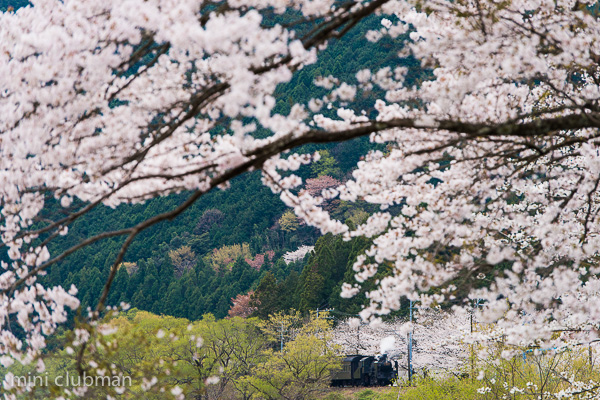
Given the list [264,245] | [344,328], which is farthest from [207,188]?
[264,245]

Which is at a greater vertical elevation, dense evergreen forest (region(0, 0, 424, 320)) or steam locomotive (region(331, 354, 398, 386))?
dense evergreen forest (region(0, 0, 424, 320))

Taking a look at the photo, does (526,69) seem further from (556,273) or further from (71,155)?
(71,155)

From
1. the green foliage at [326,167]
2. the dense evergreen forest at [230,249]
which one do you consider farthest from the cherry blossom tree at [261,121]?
the green foliage at [326,167]

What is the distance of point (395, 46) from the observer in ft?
14.2

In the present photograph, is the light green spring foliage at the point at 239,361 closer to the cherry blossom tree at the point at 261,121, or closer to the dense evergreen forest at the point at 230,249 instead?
the dense evergreen forest at the point at 230,249

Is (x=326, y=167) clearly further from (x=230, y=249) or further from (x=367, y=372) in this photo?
(x=367, y=372)

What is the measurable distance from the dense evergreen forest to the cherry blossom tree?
2792cm

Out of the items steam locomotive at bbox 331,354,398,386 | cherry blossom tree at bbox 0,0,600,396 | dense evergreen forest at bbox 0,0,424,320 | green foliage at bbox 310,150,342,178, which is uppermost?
green foliage at bbox 310,150,342,178

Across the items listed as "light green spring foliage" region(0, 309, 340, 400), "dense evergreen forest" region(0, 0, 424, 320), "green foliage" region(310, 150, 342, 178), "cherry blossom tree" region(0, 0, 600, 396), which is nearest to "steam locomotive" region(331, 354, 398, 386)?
"light green spring foliage" region(0, 309, 340, 400)

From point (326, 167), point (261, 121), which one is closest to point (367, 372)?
point (261, 121)

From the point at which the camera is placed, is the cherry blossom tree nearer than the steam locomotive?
Yes

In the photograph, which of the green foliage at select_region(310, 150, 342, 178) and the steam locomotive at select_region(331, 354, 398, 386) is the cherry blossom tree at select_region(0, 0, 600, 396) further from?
the green foliage at select_region(310, 150, 342, 178)

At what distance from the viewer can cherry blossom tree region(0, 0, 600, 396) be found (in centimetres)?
315

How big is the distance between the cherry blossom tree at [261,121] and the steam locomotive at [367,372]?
23954mm
